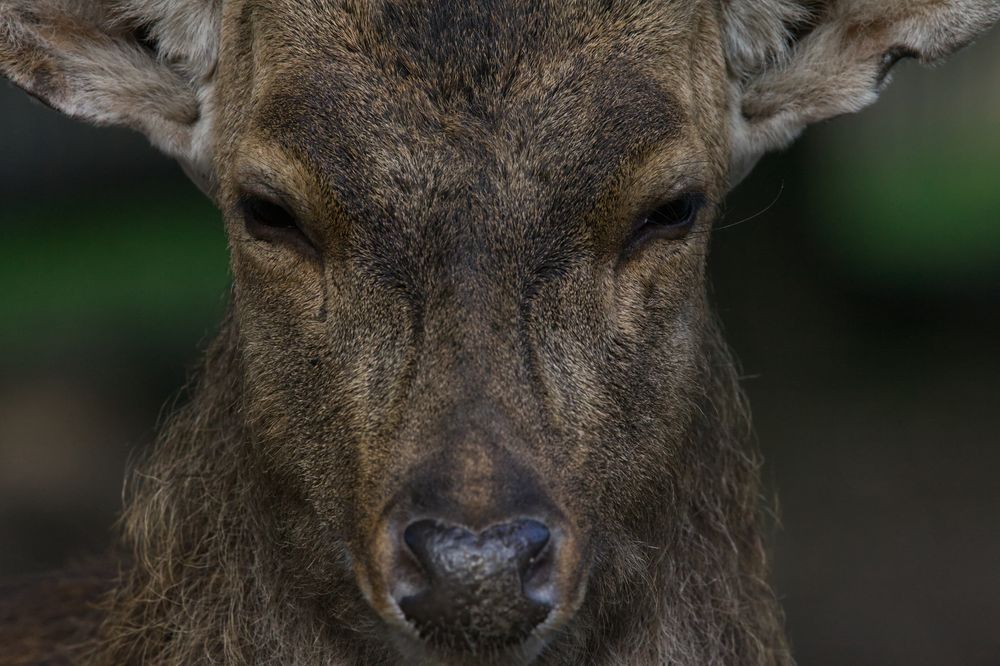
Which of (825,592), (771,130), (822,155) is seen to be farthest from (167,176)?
(771,130)

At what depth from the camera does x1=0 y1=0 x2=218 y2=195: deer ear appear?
3994mm

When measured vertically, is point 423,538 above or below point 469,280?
below

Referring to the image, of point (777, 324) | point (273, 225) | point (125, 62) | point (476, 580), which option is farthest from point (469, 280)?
point (777, 324)

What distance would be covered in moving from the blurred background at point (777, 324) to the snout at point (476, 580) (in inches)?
272

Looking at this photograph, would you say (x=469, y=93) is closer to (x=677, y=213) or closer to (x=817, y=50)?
(x=677, y=213)

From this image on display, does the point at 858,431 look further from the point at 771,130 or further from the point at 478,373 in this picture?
the point at 478,373

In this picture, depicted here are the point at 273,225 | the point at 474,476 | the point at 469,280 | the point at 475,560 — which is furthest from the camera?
the point at 273,225

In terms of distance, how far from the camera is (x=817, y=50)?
4.24 metres

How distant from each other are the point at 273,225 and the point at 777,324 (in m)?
7.91

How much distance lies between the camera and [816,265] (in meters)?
11.0

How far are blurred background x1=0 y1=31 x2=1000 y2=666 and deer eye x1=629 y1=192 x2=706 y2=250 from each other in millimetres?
6360

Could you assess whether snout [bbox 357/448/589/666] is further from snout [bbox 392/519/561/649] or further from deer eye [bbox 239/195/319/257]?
deer eye [bbox 239/195/319/257]

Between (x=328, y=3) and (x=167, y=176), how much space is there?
7806mm

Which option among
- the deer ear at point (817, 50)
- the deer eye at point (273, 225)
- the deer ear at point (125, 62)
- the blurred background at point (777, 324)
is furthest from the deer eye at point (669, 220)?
the blurred background at point (777, 324)
